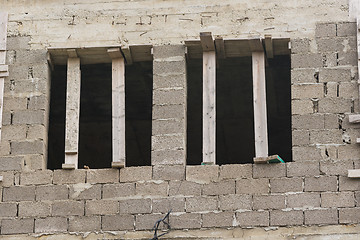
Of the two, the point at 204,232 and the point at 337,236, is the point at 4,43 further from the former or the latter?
the point at 337,236

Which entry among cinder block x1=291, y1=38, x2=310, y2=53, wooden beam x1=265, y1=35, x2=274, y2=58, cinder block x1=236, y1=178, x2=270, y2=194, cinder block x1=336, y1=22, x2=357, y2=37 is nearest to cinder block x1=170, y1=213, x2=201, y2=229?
cinder block x1=236, y1=178, x2=270, y2=194

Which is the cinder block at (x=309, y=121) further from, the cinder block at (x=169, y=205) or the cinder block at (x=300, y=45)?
the cinder block at (x=169, y=205)

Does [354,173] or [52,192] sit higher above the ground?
[354,173]

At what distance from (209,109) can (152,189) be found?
1.36m

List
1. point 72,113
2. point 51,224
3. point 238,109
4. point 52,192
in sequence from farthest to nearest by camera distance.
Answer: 1. point 238,109
2. point 72,113
3. point 52,192
4. point 51,224

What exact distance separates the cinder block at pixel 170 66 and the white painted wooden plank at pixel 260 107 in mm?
1004

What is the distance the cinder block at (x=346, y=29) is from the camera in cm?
1471

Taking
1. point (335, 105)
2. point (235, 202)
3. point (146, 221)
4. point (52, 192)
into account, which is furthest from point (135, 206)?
point (335, 105)

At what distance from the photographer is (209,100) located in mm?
14562

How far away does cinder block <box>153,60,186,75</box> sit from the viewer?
48.5ft

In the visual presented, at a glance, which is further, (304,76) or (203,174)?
(304,76)

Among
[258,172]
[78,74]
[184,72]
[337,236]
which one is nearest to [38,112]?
[78,74]

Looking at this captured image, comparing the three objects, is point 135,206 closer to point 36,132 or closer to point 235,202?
point 235,202

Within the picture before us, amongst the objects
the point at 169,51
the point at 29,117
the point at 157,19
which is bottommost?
the point at 29,117
